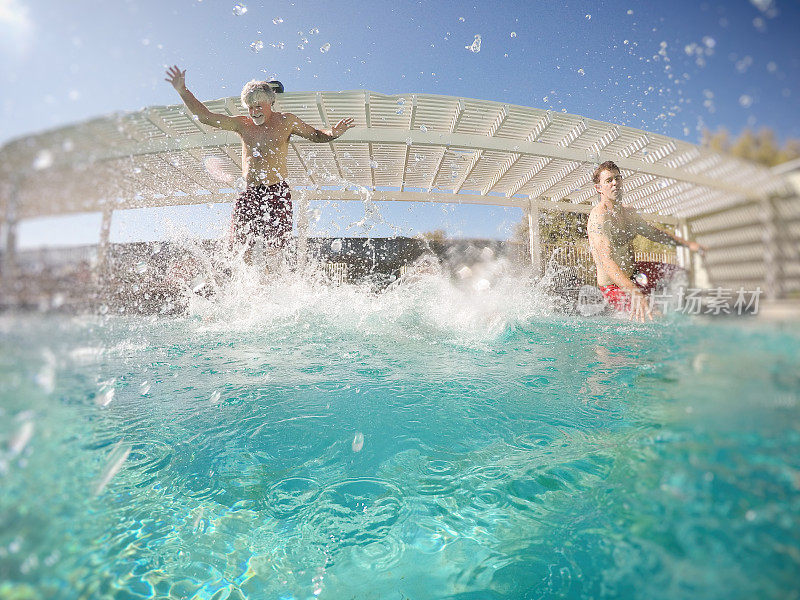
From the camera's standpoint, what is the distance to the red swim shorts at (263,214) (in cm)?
270

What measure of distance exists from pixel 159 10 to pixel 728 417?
185 cm

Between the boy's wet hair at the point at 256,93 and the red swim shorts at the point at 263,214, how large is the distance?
576 millimetres

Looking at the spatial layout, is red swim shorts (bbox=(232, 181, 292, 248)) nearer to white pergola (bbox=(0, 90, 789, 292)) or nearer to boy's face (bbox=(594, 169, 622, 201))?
white pergola (bbox=(0, 90, 789, 292))

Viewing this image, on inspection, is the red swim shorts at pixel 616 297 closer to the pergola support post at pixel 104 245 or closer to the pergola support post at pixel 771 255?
the pergola support post at pixel 771 255

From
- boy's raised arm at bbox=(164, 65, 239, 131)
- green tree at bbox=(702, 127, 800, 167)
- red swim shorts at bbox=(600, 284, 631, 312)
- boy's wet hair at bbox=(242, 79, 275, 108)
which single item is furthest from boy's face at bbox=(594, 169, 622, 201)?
boy's wet hair at bbox=(242, 79, 275, 108)

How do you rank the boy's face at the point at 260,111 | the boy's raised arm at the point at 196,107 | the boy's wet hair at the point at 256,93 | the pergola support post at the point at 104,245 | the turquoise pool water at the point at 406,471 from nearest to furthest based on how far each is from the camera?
the turquoise pool water at the point at 406,471, the pergola support post at the point at 104,245, the boy's raised arm at the point at 196,107, the boy's wet hair at the point at 256,93, the boy's face at the point at 260,111

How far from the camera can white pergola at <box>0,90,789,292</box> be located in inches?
25.5

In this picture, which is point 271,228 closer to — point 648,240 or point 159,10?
point 159,10

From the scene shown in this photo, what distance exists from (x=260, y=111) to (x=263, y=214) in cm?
75

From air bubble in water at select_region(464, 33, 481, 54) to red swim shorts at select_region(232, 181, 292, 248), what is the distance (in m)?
1.67

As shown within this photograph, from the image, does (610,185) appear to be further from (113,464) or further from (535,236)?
(113,464)

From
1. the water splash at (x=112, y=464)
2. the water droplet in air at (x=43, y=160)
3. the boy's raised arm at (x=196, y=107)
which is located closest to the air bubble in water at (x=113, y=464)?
the water splash at (x=112, y=464)

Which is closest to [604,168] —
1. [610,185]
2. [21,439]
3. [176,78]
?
[610,185]

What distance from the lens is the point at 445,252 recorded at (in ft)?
12.6
